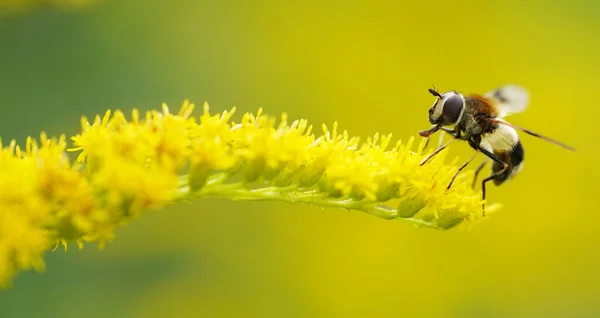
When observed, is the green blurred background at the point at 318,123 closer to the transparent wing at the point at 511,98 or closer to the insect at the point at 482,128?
the transparent wing at the point at 511,98

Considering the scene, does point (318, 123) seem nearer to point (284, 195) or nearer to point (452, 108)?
point (452, 108)

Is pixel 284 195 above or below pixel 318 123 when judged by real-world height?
above

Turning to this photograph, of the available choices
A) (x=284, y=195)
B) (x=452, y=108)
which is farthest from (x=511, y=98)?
(x=284, y=195)

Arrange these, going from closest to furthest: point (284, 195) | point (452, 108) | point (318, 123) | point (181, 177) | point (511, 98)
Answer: point (181, 177), point (284, 195), point (452, 108), point (511, 98), point (318, 123)

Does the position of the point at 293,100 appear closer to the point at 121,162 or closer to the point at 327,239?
the point at 327,239

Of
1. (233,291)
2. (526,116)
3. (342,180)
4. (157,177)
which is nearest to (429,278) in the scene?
(233,291)

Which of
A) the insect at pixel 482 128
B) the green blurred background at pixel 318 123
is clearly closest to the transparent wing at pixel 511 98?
the insect at pixel 482 128

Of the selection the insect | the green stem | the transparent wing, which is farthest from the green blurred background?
the green stem
